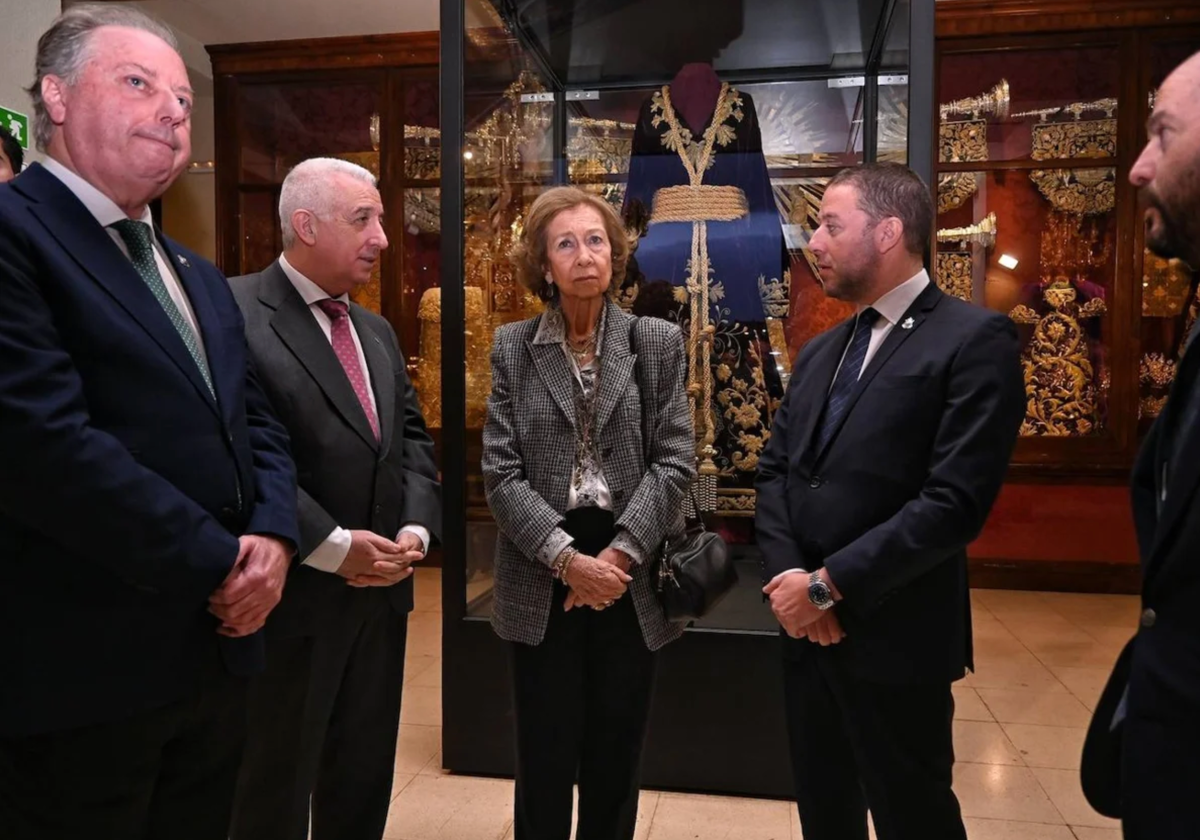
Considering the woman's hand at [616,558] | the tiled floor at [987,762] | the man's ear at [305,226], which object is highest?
the man's ear at [305,226]

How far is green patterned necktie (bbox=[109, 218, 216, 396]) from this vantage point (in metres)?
1.48

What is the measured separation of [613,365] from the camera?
85.4 inches

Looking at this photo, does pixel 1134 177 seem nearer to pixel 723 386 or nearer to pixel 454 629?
pixel 723 386

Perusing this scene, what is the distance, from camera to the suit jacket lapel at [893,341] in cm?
191

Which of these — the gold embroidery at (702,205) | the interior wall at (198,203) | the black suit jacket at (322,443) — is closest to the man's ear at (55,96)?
the black suit jacket at (322,443)

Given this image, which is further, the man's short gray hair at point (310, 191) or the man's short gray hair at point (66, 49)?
the man's short gray hair at point (310, 191)

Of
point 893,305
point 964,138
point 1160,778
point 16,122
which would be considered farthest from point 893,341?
point 964,138

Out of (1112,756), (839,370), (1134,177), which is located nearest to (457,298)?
(839,370)

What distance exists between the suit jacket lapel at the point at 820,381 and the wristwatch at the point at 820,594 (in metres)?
0.29

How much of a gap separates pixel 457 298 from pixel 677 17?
51.9 inches

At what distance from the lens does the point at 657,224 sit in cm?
342

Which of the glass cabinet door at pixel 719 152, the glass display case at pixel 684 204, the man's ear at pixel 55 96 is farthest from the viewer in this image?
the glass cabinet door at pixel 719 152

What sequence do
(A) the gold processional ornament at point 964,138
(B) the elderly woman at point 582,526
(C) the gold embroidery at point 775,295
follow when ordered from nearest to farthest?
(B) the elderly woman at point 582,526
(C) the gold embroidery at point 775,295
(A) the gold processional ornament at point 964,138

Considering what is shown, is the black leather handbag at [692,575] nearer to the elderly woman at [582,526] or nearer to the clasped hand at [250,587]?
the elderly woman at [582,526]
